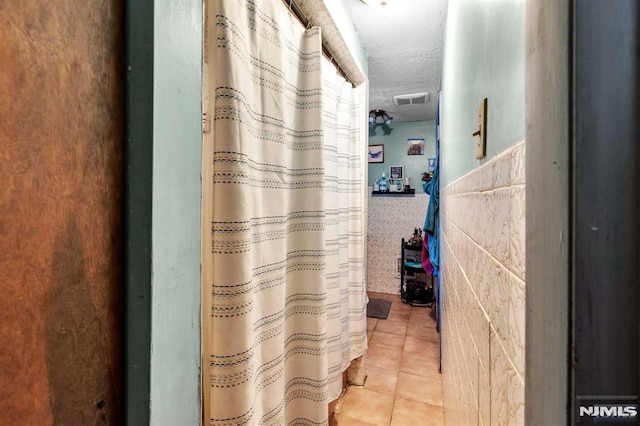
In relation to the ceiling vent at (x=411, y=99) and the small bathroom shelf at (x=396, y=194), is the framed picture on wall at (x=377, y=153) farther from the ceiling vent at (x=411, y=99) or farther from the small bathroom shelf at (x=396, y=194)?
the ceiling vent at (x=411, y=99)

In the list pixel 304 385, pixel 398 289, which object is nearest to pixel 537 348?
pixel 304 385

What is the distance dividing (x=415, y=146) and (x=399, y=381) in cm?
277

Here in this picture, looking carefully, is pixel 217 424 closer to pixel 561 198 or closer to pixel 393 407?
pixel 561 198

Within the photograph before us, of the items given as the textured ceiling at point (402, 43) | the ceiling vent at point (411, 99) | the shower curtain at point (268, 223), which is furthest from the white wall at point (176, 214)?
the ceiling vent at point (411, 99)

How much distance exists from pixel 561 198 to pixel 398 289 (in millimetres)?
3700

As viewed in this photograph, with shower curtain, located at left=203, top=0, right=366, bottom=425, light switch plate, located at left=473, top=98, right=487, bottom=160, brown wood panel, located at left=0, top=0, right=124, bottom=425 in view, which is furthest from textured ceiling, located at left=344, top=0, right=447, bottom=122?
brown wood panel, located at left=0, top=0, right=124, bottom=425

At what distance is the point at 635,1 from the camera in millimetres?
225

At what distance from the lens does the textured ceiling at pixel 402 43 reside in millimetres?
1544

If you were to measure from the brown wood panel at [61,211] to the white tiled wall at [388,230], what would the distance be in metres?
3.54

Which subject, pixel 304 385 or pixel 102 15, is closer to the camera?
pixel 102 15

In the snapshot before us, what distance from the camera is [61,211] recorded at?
0.39m

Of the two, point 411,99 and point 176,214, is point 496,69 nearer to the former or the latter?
point 176,214

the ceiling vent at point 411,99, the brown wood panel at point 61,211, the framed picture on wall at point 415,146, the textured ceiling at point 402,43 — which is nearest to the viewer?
the brown wood panel at point 61,211

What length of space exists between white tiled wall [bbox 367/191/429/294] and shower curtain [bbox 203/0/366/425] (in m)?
2.35
